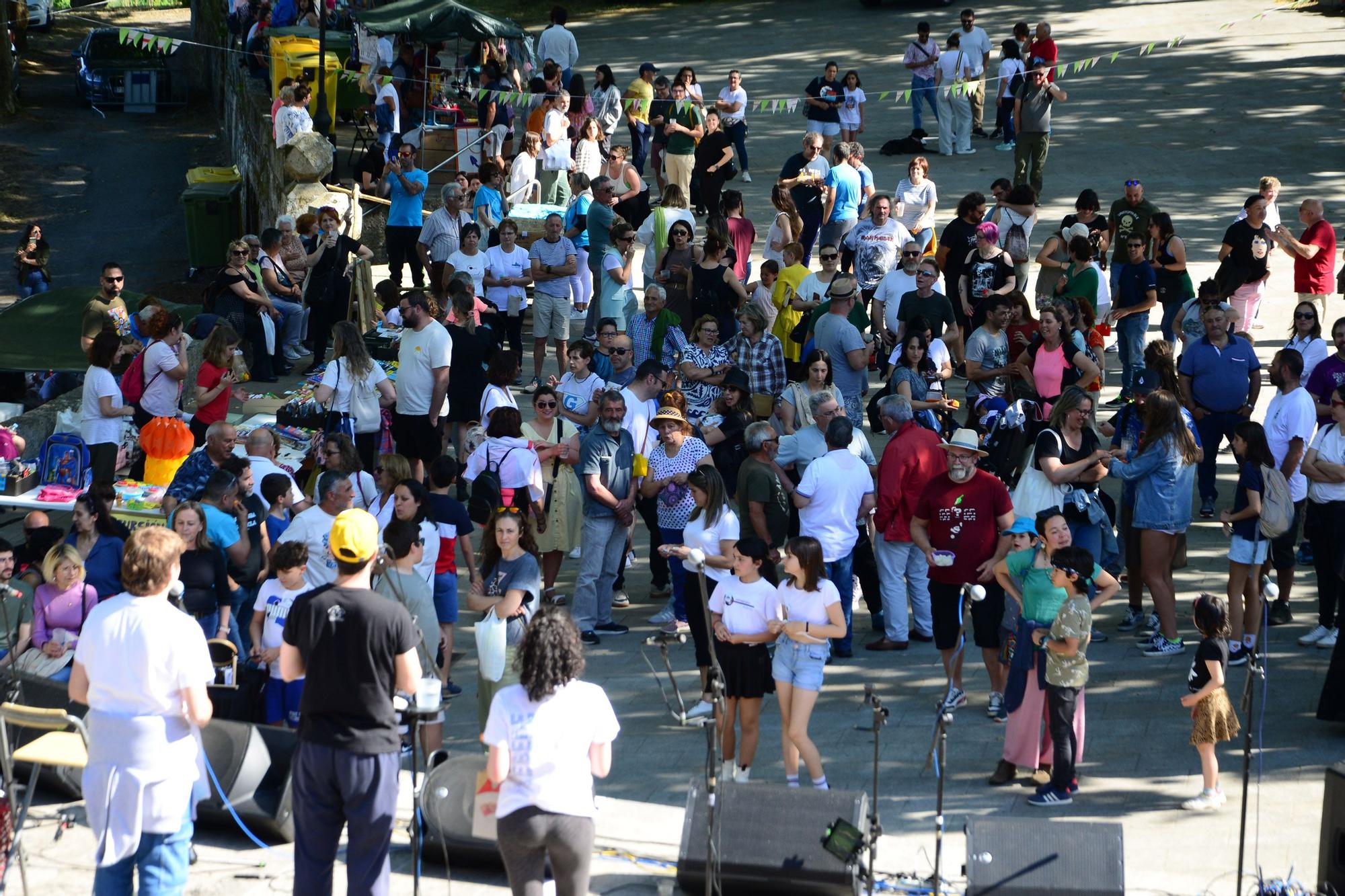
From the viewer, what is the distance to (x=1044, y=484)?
9125mm

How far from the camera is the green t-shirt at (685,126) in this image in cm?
1747

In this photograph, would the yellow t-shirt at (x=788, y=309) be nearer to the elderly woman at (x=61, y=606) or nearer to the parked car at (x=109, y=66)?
the elderly woman at (x=61, y=606)

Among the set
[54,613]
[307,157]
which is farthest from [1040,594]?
[307,157]

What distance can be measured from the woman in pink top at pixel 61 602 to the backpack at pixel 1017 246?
26.7 ft

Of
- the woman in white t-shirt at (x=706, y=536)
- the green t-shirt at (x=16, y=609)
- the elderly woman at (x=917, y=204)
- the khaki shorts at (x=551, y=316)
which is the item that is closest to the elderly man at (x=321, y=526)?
the green t-shirt at (x=16, y=609)

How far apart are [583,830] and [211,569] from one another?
12.4ft

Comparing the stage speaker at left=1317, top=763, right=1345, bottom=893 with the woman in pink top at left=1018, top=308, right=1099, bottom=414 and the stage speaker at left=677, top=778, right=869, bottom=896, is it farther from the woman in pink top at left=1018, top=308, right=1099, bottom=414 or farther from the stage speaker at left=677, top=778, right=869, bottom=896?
the woman in pink top at left=1018, top=308, right=1099, bottom=414

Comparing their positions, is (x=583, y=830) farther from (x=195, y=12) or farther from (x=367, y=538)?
(x=195, y=12)

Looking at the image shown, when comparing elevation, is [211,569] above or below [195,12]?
below

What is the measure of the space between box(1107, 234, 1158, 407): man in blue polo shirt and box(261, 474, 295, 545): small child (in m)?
6.65

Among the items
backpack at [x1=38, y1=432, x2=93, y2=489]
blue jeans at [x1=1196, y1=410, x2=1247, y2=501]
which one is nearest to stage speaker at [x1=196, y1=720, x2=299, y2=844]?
backpack at [x1=38, y1=432, x2=93, y2=489]

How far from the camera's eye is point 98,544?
8.71 metres

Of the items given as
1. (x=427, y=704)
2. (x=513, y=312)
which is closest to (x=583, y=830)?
(x=427, y=704)

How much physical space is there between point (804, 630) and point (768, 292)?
5875 millimetres
